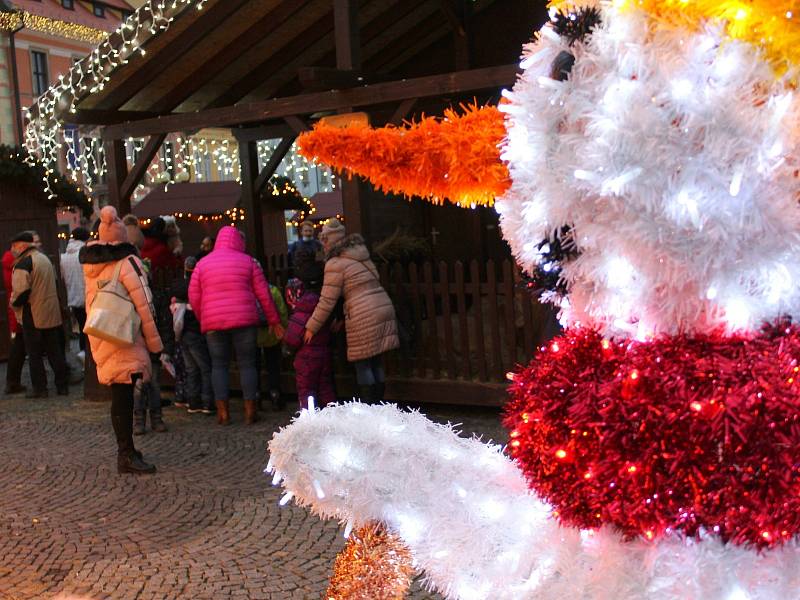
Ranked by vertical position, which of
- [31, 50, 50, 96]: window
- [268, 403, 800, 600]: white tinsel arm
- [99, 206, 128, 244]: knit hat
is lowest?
[268, 403, 800, 600]: white tinsel arm

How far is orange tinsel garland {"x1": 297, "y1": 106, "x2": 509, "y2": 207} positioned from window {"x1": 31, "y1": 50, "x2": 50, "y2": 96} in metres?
33.9

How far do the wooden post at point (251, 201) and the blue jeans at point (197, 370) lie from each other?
12.5ft

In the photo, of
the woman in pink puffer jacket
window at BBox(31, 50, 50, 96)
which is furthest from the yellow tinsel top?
window at BBox(31, 50, 50, 96)

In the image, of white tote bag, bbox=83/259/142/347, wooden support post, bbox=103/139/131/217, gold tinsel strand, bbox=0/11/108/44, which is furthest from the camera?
gold tinsel strand, bbox=0/11/108/44

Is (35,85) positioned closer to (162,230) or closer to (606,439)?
(162,230)

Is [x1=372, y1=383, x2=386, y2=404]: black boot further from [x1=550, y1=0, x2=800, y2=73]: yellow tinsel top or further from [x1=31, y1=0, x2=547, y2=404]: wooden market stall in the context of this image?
[x1=550, y1=0, x2=800, y2=73]: yellow tinsel top

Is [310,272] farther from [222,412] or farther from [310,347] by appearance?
[222,412]

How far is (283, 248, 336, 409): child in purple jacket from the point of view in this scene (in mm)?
7125

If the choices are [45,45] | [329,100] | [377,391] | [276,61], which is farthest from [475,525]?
→ [45,45]

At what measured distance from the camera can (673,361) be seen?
1870mm

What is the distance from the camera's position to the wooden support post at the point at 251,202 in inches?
471

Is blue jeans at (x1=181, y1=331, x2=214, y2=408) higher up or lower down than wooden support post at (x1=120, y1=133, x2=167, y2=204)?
lower down

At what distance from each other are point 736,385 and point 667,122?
57 centimetres

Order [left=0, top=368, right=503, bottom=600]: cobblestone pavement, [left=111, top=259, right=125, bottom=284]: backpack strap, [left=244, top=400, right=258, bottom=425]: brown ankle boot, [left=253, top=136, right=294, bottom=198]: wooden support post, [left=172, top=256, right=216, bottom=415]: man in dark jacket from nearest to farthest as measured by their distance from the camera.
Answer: [left=0, top=368, right=503, bottom=600]: cobblestone pavement
[left=111, top=259, right=125, bottom=284]: backpack strap
[left=244, top=400, right=258, bottom=425]: brown ankle boot
[left=172, top=256, right=216, bottom=415]: man in dark jacket
[left=253, top=136, right=294, bottom=198]: wooden support post
